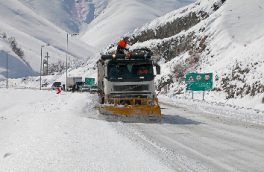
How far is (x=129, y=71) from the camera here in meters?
22.8

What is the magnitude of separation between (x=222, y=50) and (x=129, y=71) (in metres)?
31.1

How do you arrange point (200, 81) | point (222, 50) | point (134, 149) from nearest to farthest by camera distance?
point (134, 149) → point (200, 81) → point (222, 50)

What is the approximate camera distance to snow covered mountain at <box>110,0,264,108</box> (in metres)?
39.5

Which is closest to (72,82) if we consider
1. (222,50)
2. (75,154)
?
(222,50)

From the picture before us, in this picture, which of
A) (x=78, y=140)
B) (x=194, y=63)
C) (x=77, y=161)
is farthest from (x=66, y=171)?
(x=194, y=63)

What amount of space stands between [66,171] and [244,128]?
10.9m

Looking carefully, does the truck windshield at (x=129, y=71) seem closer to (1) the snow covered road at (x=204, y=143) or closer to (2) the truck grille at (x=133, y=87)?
(2) the truck grille at (x=133, y=87)

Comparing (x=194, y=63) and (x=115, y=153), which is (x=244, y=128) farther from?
(x=194, y=63)

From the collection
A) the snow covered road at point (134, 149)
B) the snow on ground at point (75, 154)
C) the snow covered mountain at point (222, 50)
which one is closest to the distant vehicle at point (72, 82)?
the snow covered mountain at point (222, 50)

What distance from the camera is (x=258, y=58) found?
4134cm

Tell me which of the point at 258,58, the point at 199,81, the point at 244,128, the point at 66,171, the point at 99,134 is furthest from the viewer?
the point at 258,58

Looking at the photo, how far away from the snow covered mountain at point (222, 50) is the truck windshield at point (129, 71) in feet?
40.1

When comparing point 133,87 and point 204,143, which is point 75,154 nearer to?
point 204,143

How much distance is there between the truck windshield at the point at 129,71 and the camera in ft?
74.8
